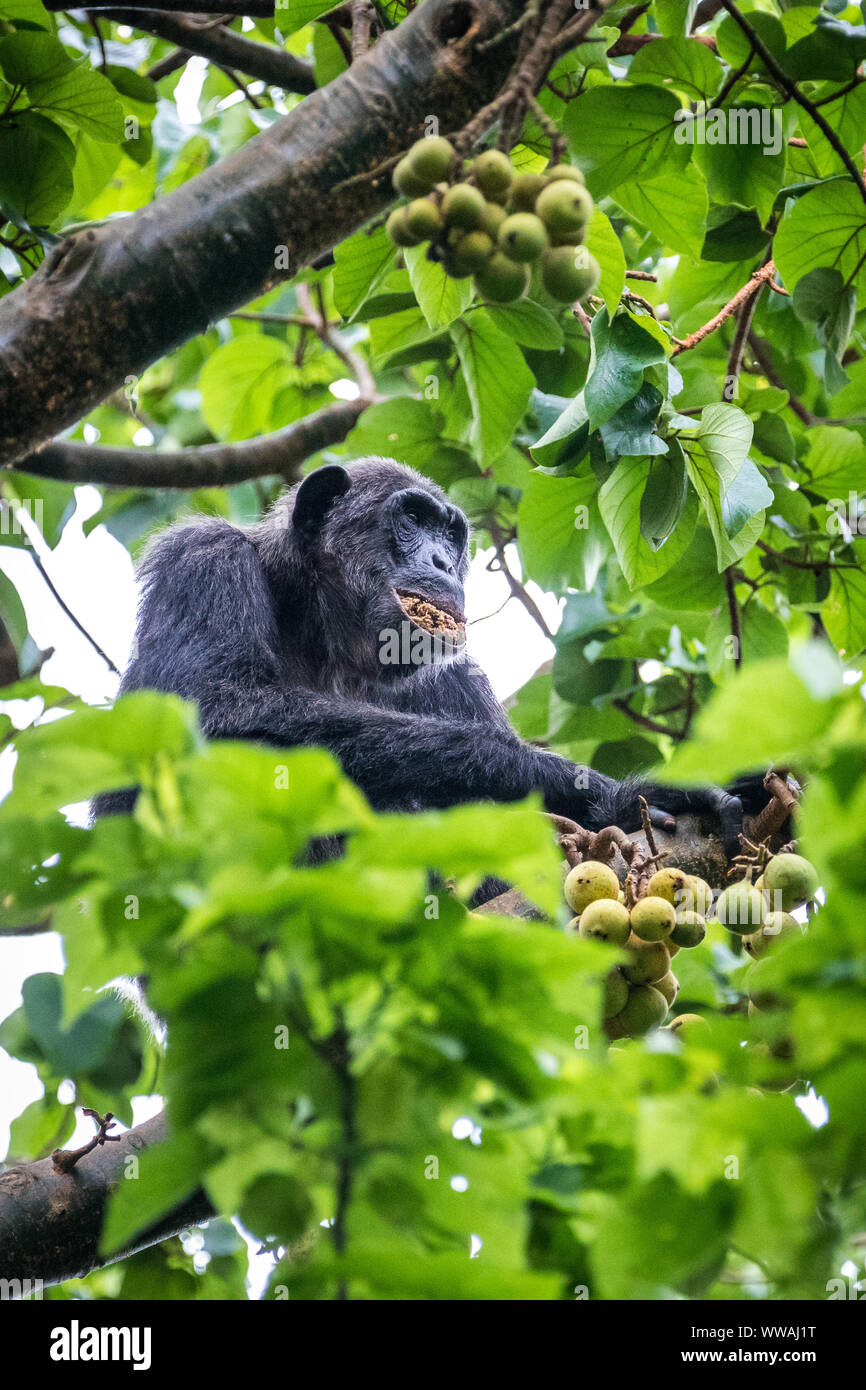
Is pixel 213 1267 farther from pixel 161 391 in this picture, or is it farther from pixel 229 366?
pixel 161 391

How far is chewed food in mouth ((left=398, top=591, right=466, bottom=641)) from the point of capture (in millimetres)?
4898

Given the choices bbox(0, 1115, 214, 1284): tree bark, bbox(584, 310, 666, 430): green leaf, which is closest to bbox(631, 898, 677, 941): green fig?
bbox(584, 310, 666, 430): green leaf

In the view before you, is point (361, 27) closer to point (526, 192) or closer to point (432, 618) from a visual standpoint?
point (526, 192)

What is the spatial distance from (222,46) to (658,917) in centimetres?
281

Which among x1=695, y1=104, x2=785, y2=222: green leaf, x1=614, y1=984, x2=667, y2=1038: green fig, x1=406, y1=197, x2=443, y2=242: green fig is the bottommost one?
x1=614, y1=984, x2=667, y2=1038: green fig

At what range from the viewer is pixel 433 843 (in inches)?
54.4

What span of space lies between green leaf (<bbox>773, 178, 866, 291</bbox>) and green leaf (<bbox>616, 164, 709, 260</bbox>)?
0.70ft

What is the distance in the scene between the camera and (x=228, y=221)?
263 centimetres

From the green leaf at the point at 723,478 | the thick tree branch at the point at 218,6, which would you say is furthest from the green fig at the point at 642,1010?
the thick tree branch at the point at 218,6

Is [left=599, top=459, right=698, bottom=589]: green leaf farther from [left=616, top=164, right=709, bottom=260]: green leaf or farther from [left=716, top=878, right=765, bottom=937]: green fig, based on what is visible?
[left=716, top=878, right=765, bottom=937]: green fig

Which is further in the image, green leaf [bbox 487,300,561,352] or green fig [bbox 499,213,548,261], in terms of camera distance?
green leaf [bbox 487,300,561,352]

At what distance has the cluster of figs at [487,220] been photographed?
194cm
